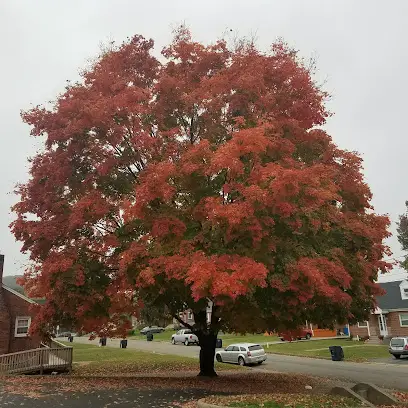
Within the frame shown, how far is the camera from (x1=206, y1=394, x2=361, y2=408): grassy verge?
35.4 feet

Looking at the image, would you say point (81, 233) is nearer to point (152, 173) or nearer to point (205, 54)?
point (152, 173)

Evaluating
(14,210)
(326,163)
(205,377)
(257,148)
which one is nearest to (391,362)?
(205,377)

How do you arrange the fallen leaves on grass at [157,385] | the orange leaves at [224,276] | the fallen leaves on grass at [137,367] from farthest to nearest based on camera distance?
the fallen leaves on grass at [137,367], the fallen leaves on grass at [157,385], the orange leaves at [224,276]

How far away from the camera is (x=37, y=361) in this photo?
23.4m

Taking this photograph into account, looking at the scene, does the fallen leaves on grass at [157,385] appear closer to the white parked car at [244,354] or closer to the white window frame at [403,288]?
the white parked car at [244,354]

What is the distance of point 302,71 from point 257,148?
546 centimetres

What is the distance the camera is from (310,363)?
3002 centimetres

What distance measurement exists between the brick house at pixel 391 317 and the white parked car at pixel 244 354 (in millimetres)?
17495

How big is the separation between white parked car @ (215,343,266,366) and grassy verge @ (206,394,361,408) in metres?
17.6

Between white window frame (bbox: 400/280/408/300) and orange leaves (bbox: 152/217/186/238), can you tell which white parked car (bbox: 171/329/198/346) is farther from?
orange leaves (bbox: 152/217/186/238)

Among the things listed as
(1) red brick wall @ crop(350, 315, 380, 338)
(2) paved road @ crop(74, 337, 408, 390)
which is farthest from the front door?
(2) paved road @ crop(74, 337, 408, 390)

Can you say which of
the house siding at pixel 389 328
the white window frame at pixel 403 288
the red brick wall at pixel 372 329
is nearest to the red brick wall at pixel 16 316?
the house siding at pixel 389 328

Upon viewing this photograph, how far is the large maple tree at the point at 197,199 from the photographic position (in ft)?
42.0

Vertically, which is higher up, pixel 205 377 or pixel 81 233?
pixel 81 233
